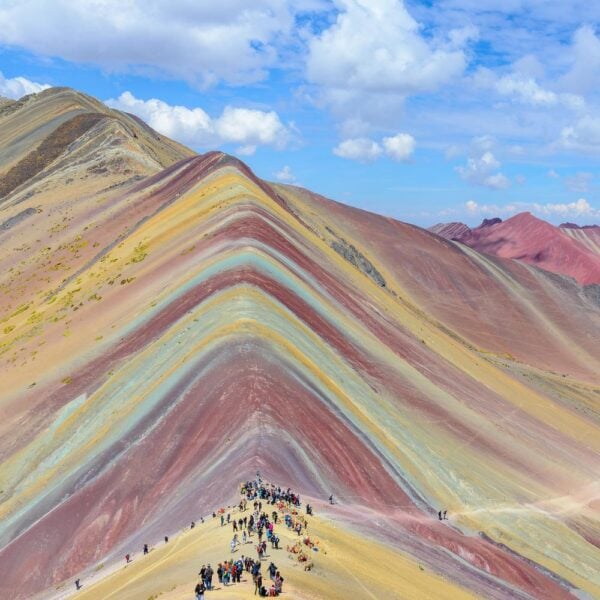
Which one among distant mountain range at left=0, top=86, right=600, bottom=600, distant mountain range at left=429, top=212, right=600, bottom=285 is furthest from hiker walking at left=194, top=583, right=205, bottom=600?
distant mountain range at left=429, top=212, right=600, bottom=285

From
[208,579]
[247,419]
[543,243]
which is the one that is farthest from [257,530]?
[543,243]

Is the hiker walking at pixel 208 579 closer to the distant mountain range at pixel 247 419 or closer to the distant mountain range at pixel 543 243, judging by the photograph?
the distant mountain range at pixel 247 419

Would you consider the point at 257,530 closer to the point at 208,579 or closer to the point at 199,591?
the point at 208,579

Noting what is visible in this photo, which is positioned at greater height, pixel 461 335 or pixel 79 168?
pixel 79 168

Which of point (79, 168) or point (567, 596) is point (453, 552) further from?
point (79, 168)

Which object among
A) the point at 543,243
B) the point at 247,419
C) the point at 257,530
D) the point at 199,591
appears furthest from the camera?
the point at 543,243

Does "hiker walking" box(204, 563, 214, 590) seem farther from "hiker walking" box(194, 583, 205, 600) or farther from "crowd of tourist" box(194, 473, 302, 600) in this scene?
"hiker walking" box(194, 583, 205, 600)

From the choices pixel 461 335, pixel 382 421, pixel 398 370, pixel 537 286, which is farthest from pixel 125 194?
pixel 537 286

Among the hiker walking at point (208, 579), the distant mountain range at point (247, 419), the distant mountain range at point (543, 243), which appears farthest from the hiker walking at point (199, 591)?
the distant mountain range at point (543, 243)
